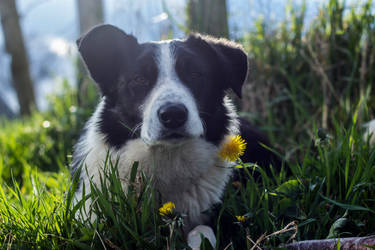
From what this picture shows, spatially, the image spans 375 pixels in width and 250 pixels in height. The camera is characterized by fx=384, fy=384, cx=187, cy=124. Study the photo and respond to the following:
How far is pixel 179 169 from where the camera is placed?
7.63ft

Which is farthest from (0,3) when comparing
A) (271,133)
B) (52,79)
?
(271,133)

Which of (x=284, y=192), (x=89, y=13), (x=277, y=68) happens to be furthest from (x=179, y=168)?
(x=89, y=13)

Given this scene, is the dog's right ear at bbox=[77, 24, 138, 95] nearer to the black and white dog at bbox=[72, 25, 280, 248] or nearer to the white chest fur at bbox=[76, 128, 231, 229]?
the black and white dog at bbox=[72, 25, 280, 248]

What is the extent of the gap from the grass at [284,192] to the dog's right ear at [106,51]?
56cm

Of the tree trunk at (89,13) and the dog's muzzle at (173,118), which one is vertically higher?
the tree trunk at (89,13)

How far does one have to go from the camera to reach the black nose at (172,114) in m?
1.92

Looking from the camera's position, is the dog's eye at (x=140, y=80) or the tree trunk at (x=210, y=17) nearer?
the dog's eye at (x=140, y=80)

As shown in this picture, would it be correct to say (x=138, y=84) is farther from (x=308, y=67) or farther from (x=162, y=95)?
(x=308, y=67)

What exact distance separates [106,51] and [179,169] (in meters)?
0.87

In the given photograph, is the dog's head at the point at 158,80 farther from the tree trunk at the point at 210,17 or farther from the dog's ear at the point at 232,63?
the tree trunk at the point at 210,17

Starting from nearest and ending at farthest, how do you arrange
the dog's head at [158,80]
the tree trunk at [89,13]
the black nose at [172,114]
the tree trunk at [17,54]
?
the black nose at [172,114]
the dog's head at [158,80]
the tree trunk at [89,13]
the tree trunk at [17,54]

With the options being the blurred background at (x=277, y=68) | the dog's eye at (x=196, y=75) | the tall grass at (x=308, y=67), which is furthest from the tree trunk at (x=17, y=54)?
the dog's eye at (x=196, y=75)

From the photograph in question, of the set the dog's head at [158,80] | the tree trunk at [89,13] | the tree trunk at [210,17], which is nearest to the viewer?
the dog's head at [158,80]

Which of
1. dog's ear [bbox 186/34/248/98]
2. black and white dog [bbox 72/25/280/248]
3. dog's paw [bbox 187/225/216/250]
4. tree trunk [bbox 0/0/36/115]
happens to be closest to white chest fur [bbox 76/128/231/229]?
black and white dog [bbox 72/25/280/248]
